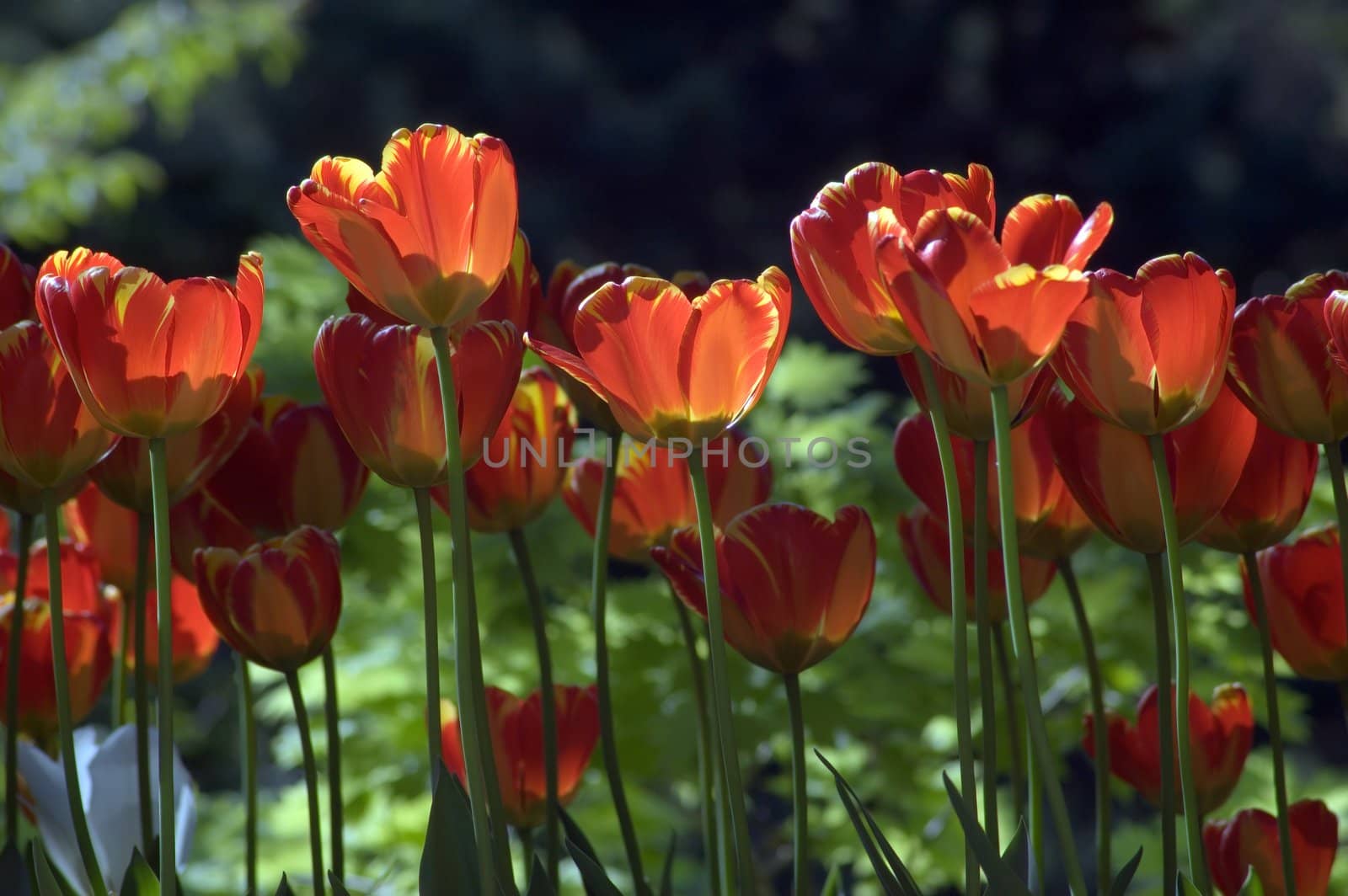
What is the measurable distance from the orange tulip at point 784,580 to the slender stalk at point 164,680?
13cm

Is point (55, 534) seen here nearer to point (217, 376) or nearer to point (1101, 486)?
point (217, 376)

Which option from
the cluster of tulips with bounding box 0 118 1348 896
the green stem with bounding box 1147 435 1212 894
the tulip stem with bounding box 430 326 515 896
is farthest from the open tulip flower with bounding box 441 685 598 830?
the green stem with bounding box 1147 435 1212 894

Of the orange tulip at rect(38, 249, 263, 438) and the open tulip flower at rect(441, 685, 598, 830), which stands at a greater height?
the orange tulip at rect(38, 249, 263, 438)

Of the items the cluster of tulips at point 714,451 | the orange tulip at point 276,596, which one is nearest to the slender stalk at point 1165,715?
the cluster of tulips at point 714,451

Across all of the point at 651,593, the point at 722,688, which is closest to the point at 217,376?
the point at 722,688

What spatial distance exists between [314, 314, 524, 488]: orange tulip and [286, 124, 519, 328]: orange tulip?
17 mm

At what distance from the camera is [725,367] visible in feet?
1.17

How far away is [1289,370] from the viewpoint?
38cm

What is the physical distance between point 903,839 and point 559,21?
421 cm

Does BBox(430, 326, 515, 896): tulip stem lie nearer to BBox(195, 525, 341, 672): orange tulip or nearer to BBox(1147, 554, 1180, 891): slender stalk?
BBox(195, 525, 341, 672): orange tulip

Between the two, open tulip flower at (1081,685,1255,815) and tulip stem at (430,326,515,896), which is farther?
open tulip flower at (1081,685,1255,815)

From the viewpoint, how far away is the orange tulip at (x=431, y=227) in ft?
1.12

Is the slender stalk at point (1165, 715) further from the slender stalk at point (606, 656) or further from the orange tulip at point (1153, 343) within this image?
the slender stalk at point (606, 656)

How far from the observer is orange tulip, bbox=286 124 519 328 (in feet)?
1.12
